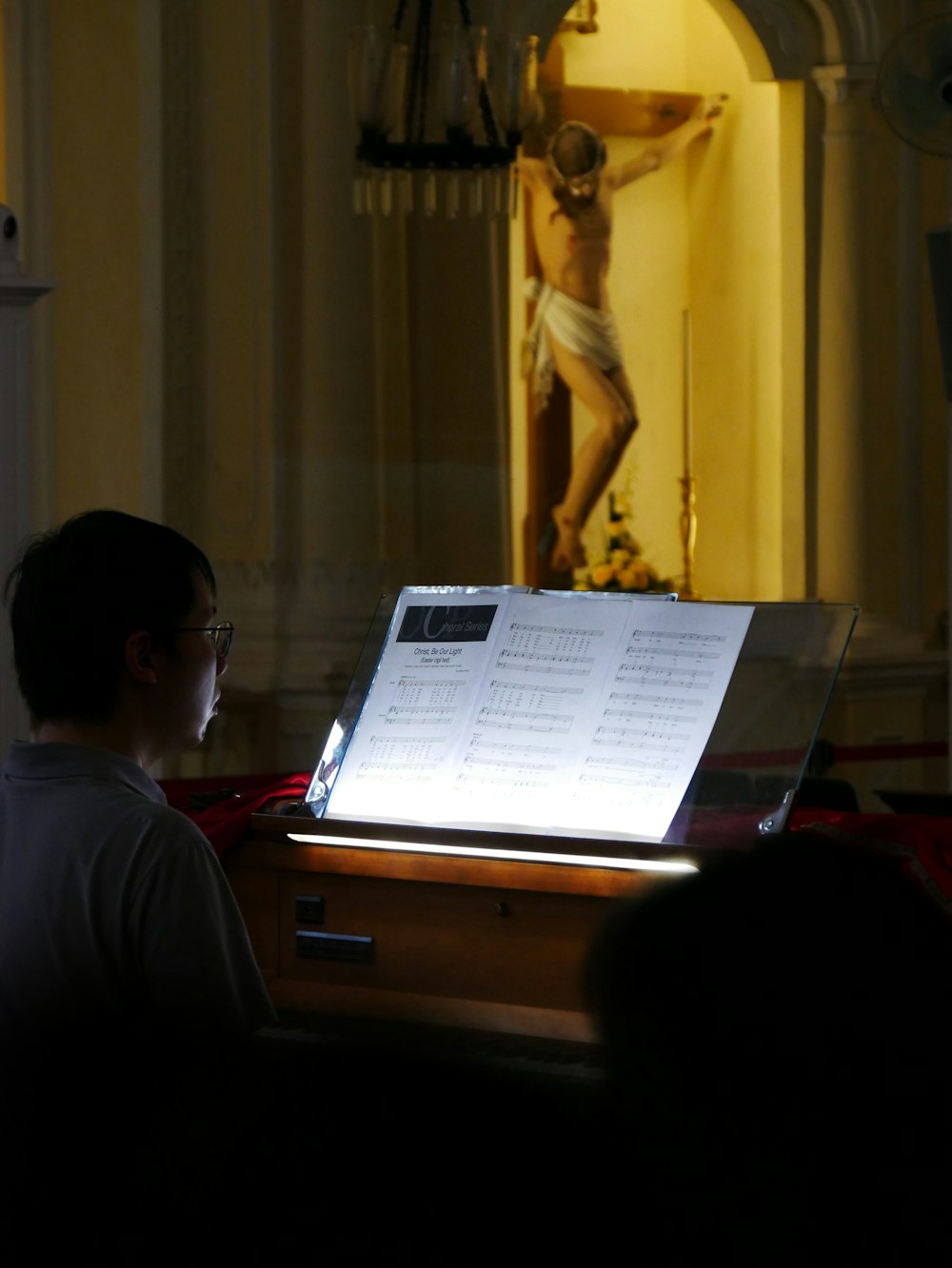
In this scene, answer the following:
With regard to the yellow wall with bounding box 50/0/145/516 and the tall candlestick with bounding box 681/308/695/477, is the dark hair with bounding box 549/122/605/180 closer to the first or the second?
the tall candlestick with bounding box 681/308/695/477

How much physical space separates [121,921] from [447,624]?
3.28ft

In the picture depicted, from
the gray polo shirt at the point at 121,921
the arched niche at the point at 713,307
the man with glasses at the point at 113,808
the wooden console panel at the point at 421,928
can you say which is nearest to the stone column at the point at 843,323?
the arched niche at the point at 713,307

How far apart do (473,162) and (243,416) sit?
143 cm

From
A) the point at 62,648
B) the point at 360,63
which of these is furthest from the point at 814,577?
the point at 62,648

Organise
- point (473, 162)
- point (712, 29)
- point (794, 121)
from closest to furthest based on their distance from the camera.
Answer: point (473, 162)
point (794, 121)
point (712, 29)

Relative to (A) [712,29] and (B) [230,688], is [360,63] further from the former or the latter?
(A) [712,29]

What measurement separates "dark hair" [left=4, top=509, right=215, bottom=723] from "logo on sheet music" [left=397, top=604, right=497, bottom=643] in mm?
739

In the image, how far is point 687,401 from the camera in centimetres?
898

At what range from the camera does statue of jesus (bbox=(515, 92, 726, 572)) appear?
8438mm

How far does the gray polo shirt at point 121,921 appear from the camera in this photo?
1.98 metres

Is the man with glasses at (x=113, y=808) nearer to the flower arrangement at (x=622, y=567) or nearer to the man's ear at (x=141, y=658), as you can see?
the man's ear at (x=141, y=658)

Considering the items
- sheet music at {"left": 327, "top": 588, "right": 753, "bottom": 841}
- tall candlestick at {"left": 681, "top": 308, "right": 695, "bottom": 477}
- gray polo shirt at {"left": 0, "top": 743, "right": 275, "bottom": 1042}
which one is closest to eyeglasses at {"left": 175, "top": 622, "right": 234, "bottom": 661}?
gray polo shirt at {"left": 0, "top": 743, "right": 275, "bottom": 1042}

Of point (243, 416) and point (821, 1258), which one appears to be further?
point (243, 416)

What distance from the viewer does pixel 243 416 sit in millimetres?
7020
